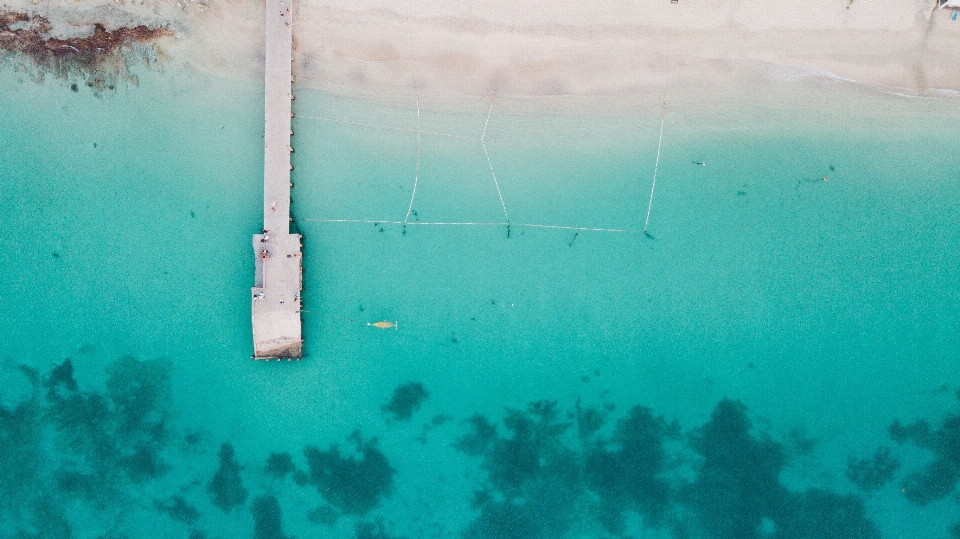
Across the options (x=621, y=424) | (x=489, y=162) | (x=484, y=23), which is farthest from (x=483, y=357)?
(x=484, y=23)

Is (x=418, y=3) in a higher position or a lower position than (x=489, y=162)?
higher

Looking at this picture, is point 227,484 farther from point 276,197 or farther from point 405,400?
point 276,197

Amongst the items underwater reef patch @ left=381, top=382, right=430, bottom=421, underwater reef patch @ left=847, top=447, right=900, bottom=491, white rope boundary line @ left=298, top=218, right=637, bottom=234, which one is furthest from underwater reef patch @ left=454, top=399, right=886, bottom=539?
white rope boundary line @ left=298, top=218, right=637, bottom=234

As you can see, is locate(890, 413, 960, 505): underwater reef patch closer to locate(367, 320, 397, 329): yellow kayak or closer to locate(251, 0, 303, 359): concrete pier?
locate(367, 320, 397, 329): yellow kayak

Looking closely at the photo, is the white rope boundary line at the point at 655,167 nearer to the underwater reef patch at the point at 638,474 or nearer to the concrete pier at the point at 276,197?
the underwater reef patch at the point at 638,474

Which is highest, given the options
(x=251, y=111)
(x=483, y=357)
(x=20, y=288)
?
(x=251, y=111)

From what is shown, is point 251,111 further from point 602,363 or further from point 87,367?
point 602,363

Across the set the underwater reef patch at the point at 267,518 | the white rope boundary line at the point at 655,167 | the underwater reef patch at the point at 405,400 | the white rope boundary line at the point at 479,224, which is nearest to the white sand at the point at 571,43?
the white rope boundary line at the point at 655,167
